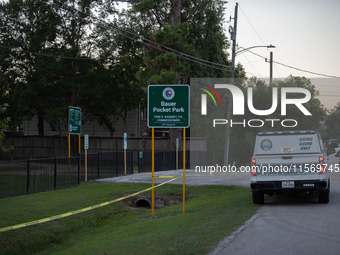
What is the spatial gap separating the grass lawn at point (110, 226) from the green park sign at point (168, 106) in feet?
8.51

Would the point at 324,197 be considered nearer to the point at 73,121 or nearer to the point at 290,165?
the point at 290,165

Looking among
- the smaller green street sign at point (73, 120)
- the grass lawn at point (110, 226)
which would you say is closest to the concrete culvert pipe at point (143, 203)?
the grass lawn at point (110, 226)

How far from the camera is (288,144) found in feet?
37.4

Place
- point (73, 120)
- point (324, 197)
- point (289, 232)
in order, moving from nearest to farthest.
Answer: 1. point (289, 232)
2. point (324, 197)
3. point (73, 120)

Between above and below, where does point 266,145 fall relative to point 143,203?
above

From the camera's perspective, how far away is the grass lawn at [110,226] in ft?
24.9

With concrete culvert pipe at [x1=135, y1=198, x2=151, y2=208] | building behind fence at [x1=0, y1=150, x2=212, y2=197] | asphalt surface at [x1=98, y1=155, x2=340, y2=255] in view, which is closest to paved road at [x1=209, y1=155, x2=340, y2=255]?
asphalt surface at [x1=98, y1=155, x2=340, y2=255]

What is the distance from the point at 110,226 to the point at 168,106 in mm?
3773

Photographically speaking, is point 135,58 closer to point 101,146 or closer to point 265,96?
point 101,146

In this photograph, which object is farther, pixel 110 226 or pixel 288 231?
pixel 110 226

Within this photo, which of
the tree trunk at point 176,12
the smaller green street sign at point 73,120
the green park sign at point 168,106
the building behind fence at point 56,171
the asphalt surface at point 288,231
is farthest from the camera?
the tree trunk at point 176,12

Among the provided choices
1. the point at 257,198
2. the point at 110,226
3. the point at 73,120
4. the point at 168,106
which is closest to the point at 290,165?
the point at 257,198

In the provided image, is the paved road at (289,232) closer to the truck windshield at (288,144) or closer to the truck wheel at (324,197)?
the truck wheel at (324,197)

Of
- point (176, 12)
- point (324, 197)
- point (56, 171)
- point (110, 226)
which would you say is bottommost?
point (110, 226)
